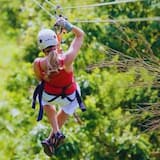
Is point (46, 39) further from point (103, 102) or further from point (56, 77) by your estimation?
point (103, 102)

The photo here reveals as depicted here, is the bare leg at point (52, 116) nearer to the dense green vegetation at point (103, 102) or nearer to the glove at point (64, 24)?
the glove at point (64, 24)

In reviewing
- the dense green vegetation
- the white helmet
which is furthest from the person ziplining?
the dense green vegetation

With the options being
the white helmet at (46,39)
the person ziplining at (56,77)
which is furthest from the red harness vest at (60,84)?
the white helmet at (46,39)

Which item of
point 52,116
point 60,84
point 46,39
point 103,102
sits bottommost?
point 103,102

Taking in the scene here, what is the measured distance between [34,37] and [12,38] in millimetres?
5909

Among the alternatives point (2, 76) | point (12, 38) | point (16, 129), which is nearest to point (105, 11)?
point (16, 129)

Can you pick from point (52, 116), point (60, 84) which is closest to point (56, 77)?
point (60, 84)

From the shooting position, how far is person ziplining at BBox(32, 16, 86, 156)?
3886 mm

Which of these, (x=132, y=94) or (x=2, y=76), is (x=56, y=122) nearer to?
(x=132, y=94)

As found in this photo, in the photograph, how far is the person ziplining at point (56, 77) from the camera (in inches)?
153

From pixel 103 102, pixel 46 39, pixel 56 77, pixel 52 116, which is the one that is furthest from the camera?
pixel 103 102

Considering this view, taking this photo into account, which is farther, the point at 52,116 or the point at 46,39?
the point at 52,116

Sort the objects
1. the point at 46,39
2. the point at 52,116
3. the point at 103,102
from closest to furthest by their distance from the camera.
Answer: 1. the point at 46,39
2. the point at 52,116
3. the point at 103,102

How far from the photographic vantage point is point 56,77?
4.09 m
